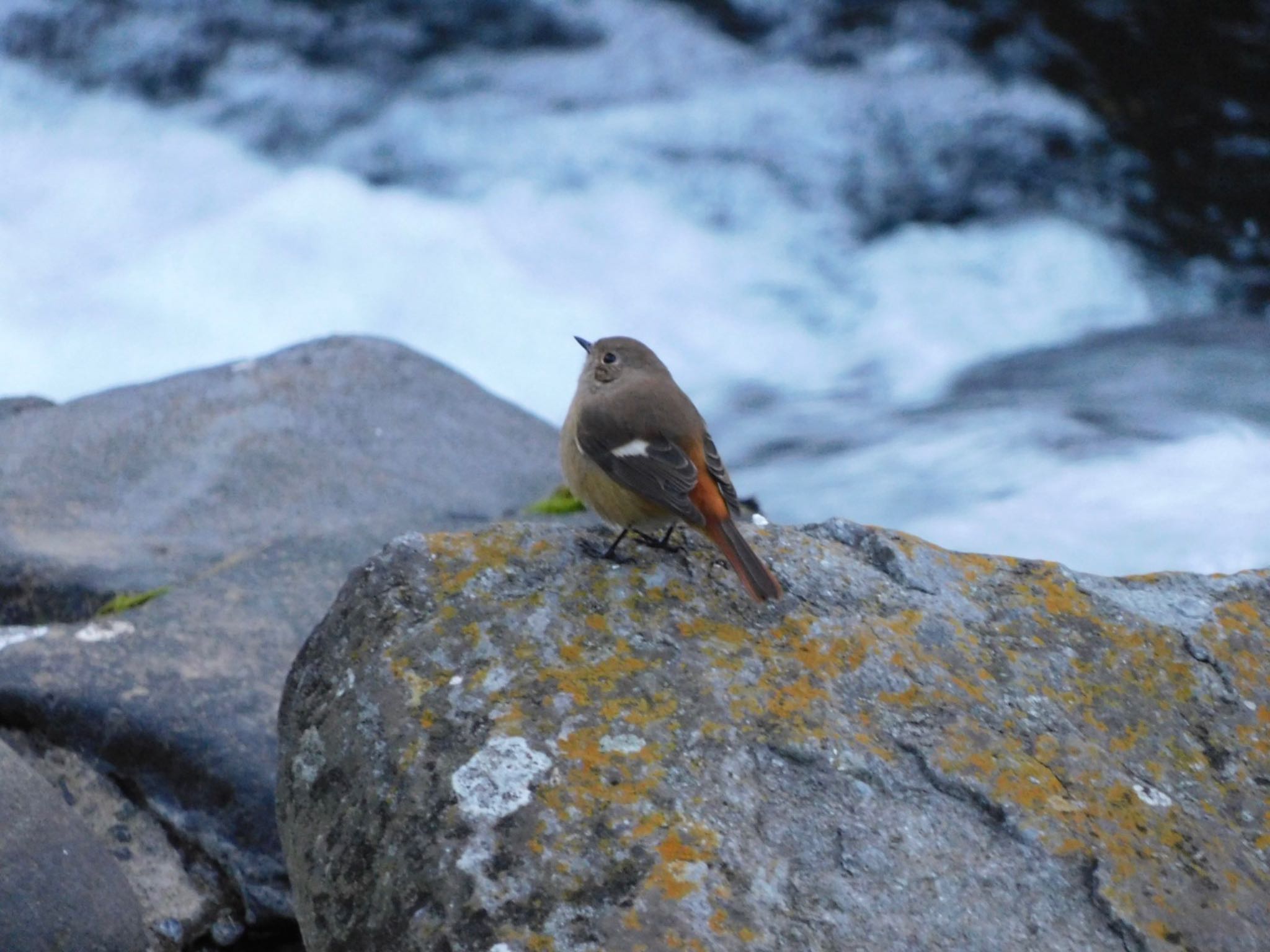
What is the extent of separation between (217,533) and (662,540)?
9.68 ft

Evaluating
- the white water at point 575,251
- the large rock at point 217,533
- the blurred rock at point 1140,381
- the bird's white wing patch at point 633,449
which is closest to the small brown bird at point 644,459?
the bird's white wing patch at point 633,449

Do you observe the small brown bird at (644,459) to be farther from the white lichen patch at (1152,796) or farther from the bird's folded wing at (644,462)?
the white lichen patch at (1152,796)

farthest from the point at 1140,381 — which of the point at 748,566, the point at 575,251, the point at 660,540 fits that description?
the point at 748,566

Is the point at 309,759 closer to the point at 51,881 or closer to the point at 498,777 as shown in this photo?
the point at 498,777

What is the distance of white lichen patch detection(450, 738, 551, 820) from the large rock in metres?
1.69

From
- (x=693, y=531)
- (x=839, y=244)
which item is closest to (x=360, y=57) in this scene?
(x=839, y=244)

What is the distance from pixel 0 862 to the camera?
12.1 ft

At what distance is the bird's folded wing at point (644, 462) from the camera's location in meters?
3.92

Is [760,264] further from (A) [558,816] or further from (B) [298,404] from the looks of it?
(A) [558,816]

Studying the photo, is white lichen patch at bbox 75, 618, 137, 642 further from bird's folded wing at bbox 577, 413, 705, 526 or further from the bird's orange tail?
the bird's orange tail

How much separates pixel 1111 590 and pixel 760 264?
8.35m

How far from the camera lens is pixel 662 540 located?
404cm

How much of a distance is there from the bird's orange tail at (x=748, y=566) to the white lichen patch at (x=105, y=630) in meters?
2.45

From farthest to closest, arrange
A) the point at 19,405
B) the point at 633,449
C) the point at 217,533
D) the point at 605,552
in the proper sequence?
the point at 19,405 → the point at 217,533 → the point at 633,449 → the point at 605,552
